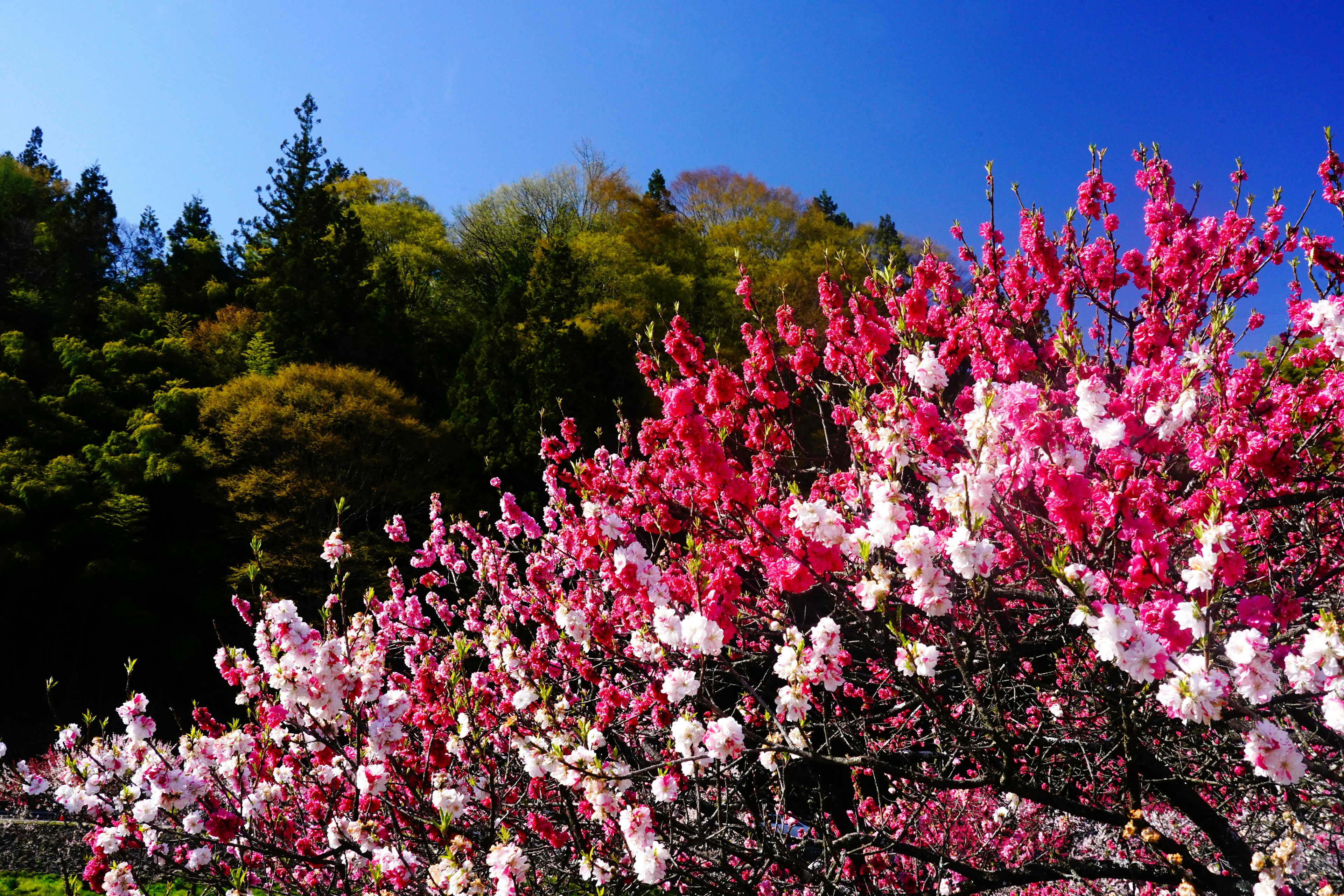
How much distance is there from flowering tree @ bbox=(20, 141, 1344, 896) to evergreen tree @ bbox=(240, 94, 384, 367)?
1752 centimetres

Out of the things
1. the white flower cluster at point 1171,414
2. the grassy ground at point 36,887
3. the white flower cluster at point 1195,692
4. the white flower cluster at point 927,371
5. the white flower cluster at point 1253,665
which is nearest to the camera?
the white flower cluster at point 1195,692

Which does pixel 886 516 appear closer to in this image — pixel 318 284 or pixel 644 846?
pixel 644 846

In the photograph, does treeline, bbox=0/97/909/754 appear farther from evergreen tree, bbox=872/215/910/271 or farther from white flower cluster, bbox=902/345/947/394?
white flower cluster, bbox=902/345/947/394

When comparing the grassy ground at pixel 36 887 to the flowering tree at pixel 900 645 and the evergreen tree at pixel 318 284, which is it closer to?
the flowering tree at pixel 900 645

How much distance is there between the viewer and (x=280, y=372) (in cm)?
1769

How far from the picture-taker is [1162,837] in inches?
87.7

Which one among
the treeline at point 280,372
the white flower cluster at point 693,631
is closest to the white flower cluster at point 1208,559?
the white flower cluster at point 693,631

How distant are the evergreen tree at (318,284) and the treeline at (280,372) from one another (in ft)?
0.26

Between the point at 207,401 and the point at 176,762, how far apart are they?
1551 centimetres

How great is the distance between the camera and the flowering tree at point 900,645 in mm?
2236

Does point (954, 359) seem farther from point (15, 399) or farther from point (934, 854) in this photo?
point (15, 399)

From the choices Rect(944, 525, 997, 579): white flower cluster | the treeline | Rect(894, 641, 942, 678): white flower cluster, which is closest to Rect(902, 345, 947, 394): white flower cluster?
Rect(944, 525, 997, 579): white flower cluster

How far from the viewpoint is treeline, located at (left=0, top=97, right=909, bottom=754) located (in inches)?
610

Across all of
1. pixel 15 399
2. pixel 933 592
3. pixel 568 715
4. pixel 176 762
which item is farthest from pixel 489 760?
pixel 15 399
